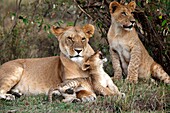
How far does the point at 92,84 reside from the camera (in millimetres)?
5770

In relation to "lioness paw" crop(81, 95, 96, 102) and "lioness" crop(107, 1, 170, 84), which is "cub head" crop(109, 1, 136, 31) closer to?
"lioness" crop(107, 1, 170, 84)

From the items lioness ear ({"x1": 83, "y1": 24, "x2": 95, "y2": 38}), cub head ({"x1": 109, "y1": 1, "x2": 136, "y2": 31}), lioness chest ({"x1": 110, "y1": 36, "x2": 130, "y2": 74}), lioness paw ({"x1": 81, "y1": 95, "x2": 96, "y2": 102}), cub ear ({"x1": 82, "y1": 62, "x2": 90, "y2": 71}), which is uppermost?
cub head ({"x1": 109, "y1": 1, "x2": 136, "y2": 31})

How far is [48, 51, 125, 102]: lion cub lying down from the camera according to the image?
18.1ft

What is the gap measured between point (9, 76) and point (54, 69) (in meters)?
0.49

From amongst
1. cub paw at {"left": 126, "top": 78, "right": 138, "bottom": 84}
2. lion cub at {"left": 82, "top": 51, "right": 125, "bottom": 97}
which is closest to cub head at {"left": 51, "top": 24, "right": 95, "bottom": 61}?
lion cub at {"left": 82, "top": 51, "right": 125, "bottom": 97}

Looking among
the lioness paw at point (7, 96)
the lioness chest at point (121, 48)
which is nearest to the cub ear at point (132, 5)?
the lioness chest at point (121, 48)

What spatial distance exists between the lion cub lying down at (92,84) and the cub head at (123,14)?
903 mm

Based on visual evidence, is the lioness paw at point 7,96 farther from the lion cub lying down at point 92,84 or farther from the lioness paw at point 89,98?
the lioness paw at point 89,98

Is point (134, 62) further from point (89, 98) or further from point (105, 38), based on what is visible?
point (89, 98)

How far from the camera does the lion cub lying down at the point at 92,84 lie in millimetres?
5523

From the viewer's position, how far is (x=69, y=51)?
5.80 meters

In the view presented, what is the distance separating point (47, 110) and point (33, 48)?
145 inches

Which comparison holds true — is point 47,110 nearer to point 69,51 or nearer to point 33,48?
point 69,51

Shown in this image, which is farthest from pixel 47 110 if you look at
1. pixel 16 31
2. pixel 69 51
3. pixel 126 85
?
pixel 16 31
